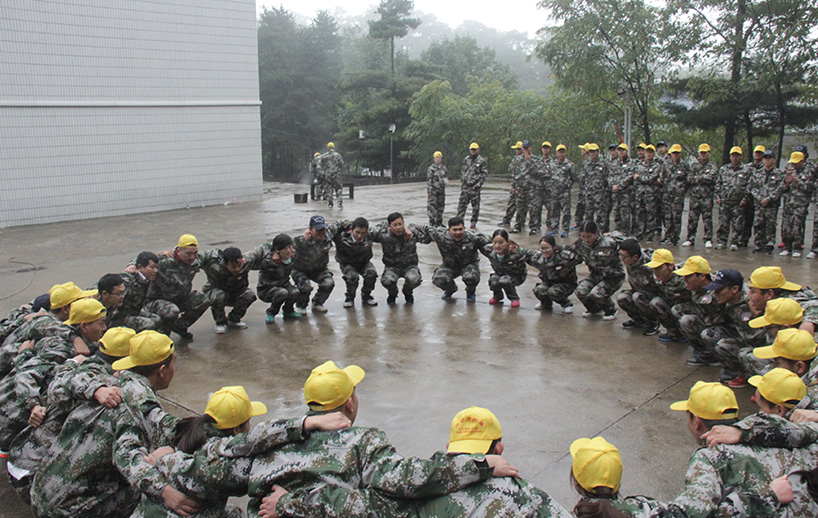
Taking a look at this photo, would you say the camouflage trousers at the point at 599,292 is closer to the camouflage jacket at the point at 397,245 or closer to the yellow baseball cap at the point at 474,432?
the camouflage jacket at the point at 397,245

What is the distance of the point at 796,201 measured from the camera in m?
9.21

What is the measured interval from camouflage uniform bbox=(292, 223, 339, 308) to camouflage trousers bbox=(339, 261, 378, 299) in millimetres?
229

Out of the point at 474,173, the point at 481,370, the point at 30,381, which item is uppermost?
the point at 474,173

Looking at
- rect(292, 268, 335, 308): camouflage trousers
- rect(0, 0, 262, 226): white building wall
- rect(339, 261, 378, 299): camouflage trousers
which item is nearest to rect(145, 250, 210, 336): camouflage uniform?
rect(292, 268, 335, 308): camouflage trousers

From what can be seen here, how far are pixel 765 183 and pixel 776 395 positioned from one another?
762cm

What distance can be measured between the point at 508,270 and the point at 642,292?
5.43 ft

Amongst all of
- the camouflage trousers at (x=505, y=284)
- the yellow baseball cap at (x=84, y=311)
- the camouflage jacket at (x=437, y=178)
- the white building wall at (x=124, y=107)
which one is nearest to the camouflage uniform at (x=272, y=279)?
the camouflage trousers at (x=505, y=284)

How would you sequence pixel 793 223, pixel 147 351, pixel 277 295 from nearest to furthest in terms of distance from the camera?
pixel 147 351 < pixel 277 295 < pixel 793 223

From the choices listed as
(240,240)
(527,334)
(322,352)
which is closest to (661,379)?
(527,334)

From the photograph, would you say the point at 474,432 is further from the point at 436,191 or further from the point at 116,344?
the point at 436,191

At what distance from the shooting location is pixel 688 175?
10516mm

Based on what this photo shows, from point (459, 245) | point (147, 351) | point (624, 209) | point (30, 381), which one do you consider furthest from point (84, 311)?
point (624, 209)

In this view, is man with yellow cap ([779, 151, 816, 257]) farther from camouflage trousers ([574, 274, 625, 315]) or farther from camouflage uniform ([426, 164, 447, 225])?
camouflage uniform ([426, 164, 447, 225])

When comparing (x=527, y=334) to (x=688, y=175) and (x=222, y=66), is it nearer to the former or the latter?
(x=688, y=175)
